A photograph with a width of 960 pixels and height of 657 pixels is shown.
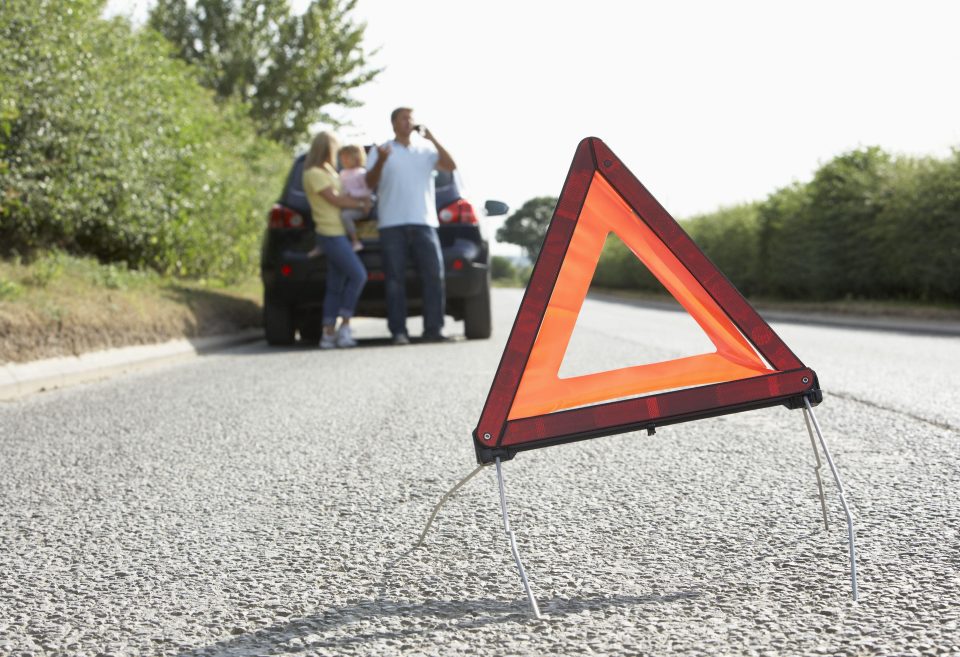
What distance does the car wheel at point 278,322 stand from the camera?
1034 cm

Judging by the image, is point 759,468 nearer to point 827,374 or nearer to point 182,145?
point 827,374

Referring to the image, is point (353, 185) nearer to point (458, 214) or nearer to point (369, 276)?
point (369, 276)

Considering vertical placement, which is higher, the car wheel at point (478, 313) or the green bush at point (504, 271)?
the green bush at point (504, 271)

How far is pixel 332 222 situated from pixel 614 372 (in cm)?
733

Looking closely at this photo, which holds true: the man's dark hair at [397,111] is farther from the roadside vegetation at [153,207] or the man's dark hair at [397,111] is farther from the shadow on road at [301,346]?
the roadside vegetation at [153,207]

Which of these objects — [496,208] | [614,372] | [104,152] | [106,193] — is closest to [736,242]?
[106,193]

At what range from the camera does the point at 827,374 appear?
756 centimetres

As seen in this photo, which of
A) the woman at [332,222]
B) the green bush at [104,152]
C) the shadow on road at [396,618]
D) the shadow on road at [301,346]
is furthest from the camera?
the shadow on road at [301,346]

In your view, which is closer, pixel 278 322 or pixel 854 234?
pixel 278 322

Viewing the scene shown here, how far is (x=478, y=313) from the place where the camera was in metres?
10.8

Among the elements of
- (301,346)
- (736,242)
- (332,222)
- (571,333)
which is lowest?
(301,346)

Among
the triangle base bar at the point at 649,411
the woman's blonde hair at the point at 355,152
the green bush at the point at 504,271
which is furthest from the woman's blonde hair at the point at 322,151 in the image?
the green bush at the point at 504,271

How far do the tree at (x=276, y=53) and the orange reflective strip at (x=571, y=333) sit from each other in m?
26.6

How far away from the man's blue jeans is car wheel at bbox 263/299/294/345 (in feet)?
3.77
